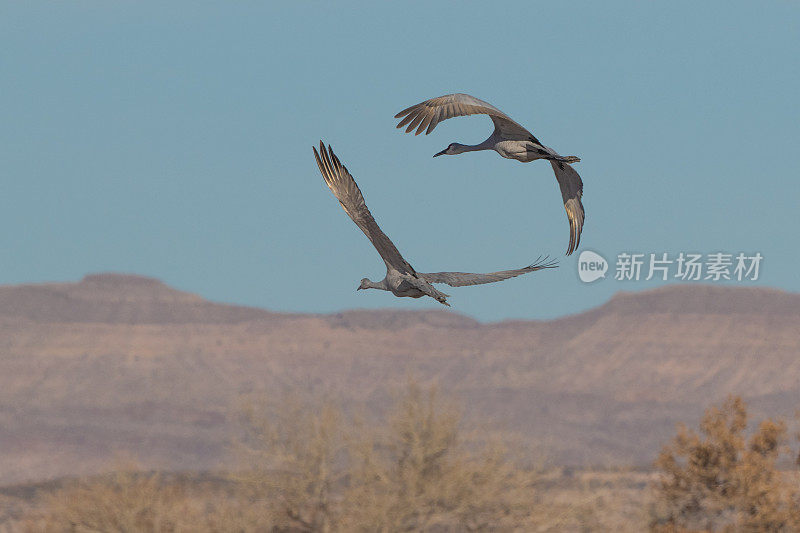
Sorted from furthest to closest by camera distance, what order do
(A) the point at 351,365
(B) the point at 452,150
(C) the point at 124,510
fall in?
(A) the point at 351,365 < (C) the point at 124,510 < (B) the point at 452,150

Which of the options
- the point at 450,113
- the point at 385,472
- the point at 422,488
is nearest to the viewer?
the point at 450,113

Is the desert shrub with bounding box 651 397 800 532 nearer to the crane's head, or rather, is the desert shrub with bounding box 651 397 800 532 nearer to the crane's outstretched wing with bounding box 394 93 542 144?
the crane's head

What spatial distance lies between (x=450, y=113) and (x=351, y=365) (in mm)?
155580

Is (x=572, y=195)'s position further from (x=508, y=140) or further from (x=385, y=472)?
(x=385, y=472)

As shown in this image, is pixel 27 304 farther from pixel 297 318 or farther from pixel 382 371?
pixel 382 371

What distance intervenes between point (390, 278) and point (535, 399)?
482 ft

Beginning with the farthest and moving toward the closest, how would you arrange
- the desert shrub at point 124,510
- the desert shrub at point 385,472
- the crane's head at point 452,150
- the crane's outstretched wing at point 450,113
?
the desert shrub at point 385,472 → the desert shrub at point 124,510 → the crane's head at point 452,150 → the crane's outstretched wing at point 450,113

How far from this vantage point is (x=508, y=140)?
40.9ft

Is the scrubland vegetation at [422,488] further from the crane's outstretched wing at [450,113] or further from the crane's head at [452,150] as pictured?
the crane's outstretched wing at [450,113]

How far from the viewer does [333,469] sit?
3397 cm

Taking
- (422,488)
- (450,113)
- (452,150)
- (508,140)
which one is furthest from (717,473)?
(450,113)

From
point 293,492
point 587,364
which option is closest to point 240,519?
point 293,492

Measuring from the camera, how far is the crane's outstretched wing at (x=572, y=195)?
1209cm

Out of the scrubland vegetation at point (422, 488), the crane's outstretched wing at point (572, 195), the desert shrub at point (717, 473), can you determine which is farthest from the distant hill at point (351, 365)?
the crane's outstretched wing at point (572, 195)
